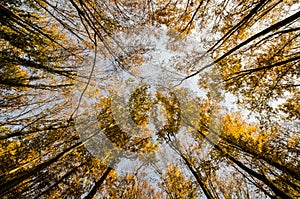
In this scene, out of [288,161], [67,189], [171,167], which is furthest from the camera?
[171,167]

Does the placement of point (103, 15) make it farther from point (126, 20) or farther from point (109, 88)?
point (109, 88)

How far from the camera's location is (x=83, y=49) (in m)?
5.38

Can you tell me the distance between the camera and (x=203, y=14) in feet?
15.1

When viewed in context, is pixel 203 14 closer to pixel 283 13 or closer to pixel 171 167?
pixel 283 13

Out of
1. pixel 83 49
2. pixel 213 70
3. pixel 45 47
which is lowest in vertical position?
pixel 45 47

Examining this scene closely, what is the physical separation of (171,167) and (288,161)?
538cm

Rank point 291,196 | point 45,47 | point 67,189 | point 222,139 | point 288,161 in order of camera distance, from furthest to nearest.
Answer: point 222,139
point 67,189
point 45,47
point 288,161
point 291,196

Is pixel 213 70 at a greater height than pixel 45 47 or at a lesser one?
greater

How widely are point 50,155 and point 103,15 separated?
4.65 metres

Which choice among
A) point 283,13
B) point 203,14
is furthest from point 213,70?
point 283,13

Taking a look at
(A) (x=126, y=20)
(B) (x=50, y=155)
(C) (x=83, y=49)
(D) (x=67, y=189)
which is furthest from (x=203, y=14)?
(D) (x=67, y=189)

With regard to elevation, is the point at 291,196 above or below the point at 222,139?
below

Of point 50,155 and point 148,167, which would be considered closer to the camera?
point 50,155

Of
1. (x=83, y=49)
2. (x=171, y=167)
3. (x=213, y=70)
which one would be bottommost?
(x=171, y=167)
